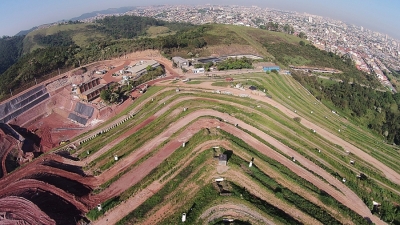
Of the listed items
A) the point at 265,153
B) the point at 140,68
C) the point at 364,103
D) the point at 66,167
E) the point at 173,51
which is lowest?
the point at 364,103

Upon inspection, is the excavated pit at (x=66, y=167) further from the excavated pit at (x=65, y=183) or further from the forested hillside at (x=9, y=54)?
the forested hillside at (x=9, y=54)

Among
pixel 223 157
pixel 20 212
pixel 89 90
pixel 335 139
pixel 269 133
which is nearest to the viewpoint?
pixel 20 212

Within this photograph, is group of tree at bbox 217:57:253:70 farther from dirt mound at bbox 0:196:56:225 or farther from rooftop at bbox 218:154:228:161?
dirt mound at bbox 0:196:56:225

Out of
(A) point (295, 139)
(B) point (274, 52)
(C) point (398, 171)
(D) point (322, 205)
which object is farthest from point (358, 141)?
(B) point (274, 52)

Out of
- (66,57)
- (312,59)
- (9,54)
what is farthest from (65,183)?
(9,54)

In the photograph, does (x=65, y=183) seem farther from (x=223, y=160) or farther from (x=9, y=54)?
(x=9, y=54)

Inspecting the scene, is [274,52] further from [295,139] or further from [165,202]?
[165,202]

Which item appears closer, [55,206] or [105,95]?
[55,206]
